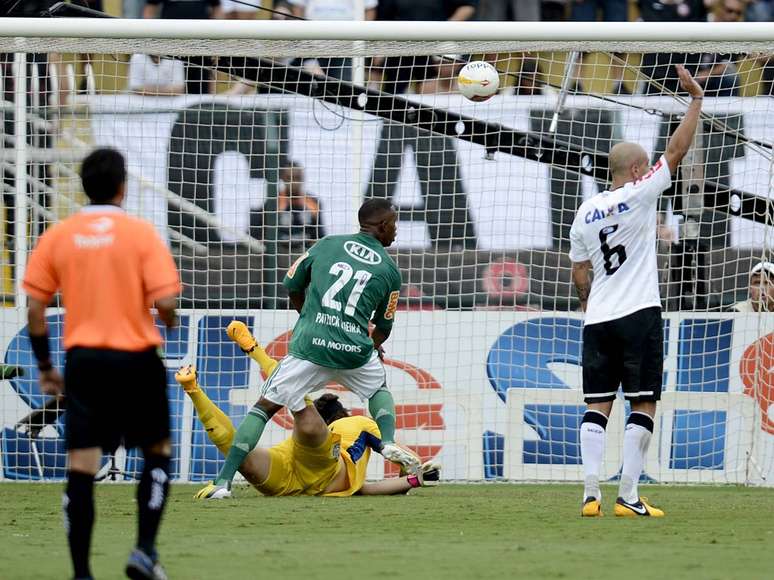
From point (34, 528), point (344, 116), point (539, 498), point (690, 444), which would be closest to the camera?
point (34, 528)

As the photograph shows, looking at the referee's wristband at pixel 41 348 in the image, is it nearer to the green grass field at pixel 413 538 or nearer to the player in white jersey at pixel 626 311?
the green grass field at pixel 413 538

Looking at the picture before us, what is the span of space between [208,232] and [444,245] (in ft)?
7.10

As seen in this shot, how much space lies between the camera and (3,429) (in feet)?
38.6

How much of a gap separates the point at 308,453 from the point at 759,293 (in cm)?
446

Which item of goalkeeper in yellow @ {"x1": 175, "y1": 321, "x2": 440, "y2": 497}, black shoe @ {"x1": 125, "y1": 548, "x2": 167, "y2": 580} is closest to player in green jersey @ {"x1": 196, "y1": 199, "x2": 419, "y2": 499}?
goalkeeper in yellow @ {"x1": 175, "y1": 321, "x2": 440, "y2": 497}

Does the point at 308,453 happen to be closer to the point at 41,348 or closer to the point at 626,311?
the point at 626,311

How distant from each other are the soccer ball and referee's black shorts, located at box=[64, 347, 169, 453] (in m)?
5.63

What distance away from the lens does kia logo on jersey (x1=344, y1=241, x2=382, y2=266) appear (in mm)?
9219

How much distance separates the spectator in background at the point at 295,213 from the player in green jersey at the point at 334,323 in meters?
2.96

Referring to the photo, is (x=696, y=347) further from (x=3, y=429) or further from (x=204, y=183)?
(x=3, y=429)

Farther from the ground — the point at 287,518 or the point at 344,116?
the point at 344,116

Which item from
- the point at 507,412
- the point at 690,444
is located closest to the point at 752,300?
the point at 690,444

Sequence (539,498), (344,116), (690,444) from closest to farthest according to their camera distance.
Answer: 1. (539,498)
2. (690,444)
3. (344,116)

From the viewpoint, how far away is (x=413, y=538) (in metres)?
6.89
